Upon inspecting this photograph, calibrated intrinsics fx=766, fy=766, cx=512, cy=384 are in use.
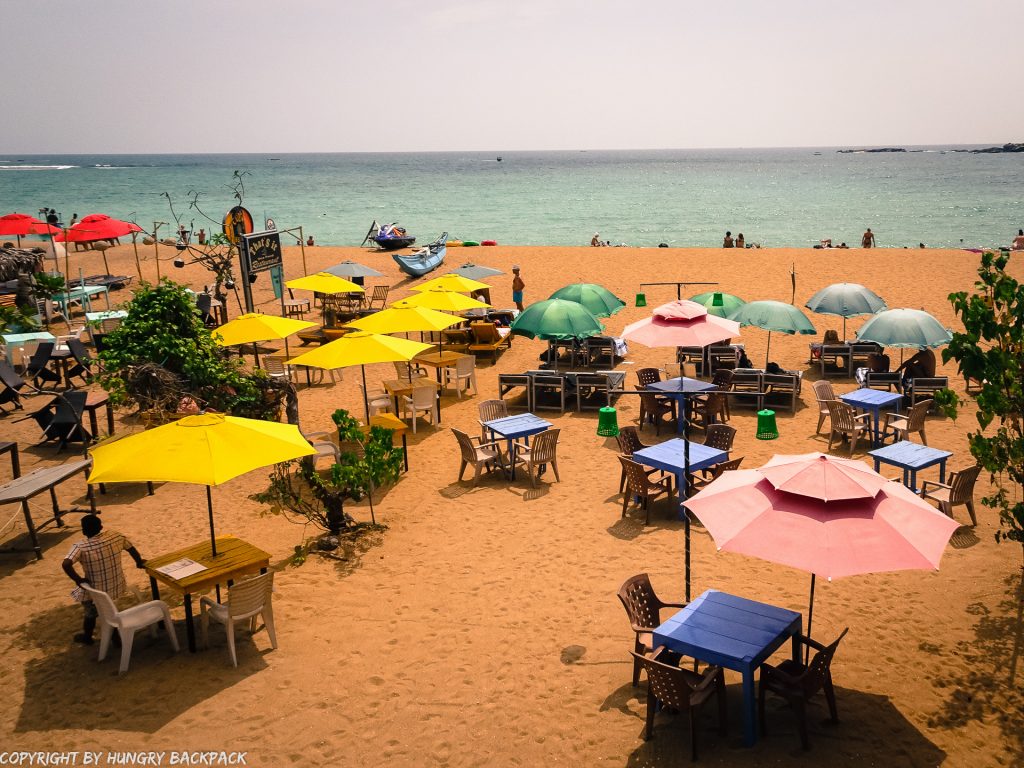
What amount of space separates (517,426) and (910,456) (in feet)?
17.4

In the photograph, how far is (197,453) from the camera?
6.86 meters

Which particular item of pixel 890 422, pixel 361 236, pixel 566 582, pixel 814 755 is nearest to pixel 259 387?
pixel 566 582

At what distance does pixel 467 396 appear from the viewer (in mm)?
15492

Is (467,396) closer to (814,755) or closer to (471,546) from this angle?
(471,546)

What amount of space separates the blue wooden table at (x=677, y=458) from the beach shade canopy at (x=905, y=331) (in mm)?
4490

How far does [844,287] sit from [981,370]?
10.1 metres

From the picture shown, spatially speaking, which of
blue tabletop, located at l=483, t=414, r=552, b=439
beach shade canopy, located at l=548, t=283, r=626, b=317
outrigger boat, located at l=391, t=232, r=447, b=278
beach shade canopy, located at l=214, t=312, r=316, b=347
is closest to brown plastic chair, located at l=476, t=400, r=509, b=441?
blue tabletop, located at l=483, t=414, r=552, b=439

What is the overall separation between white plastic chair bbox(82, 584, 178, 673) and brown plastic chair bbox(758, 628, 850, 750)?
5116 millimetres

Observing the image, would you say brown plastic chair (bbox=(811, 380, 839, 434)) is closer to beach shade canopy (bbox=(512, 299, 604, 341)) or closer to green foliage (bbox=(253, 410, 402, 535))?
beach shade canopy (bbox=(512, 299, 604, 341))

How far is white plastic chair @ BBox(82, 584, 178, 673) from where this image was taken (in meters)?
6.62

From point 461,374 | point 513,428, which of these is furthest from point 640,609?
point 461,374

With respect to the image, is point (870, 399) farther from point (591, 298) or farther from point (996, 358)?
point (996, 358)

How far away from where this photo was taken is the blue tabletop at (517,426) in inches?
440

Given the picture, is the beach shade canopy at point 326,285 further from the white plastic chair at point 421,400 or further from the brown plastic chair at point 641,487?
the brown plastic chair at point 641,487
